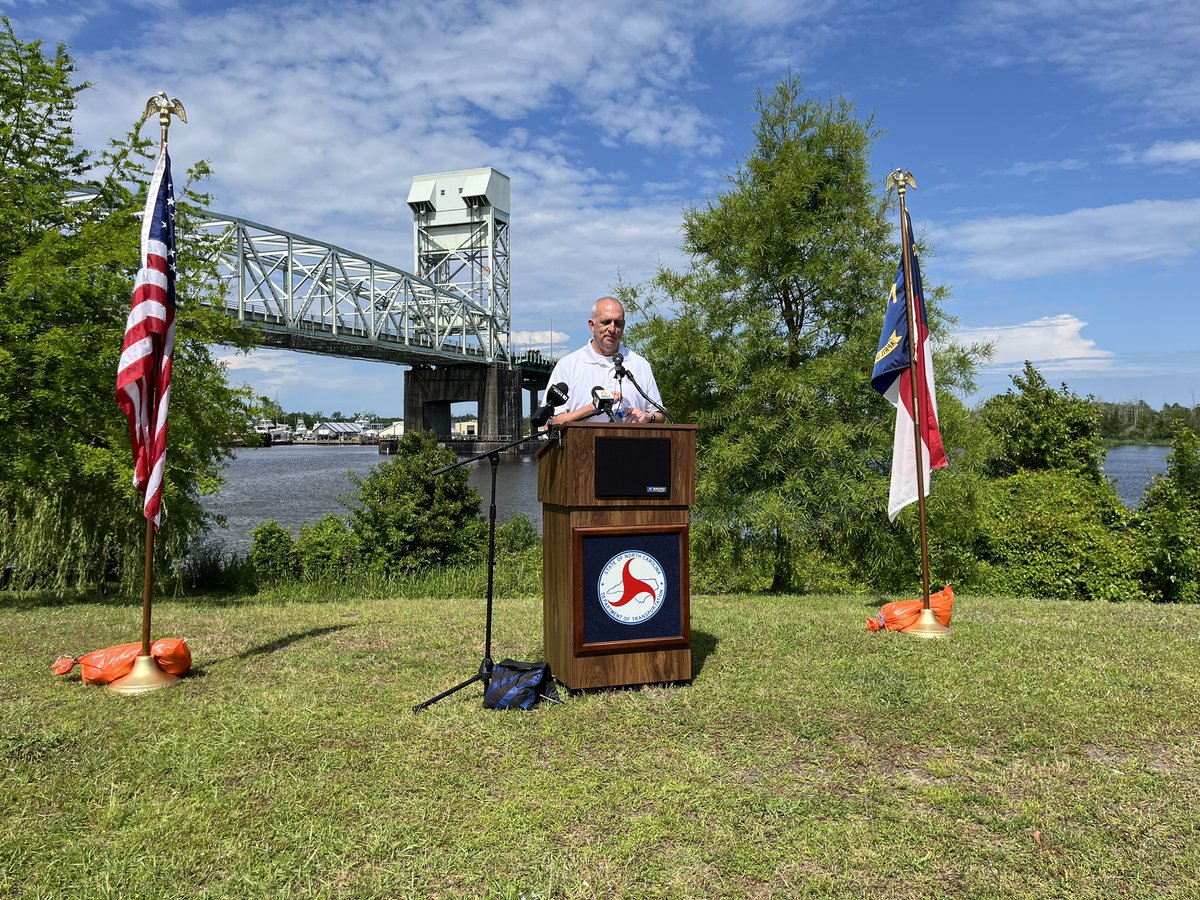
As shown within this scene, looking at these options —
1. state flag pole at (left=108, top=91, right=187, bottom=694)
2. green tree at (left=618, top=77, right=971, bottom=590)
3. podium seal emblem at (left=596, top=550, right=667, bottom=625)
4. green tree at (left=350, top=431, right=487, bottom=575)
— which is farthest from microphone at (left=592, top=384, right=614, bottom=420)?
green tree at (left=350, top=431, right=487, bottom=575)

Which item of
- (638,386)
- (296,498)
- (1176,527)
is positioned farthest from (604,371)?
(296,498)

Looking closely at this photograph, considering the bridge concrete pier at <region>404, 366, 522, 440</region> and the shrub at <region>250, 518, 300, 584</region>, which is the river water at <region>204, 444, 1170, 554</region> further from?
the bridge concrete pier at <region>404, 366, 522, 440</region>

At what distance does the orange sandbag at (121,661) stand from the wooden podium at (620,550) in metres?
2.54

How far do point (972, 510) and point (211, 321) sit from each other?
38.6 feet

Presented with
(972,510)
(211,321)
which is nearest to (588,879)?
(972,510)

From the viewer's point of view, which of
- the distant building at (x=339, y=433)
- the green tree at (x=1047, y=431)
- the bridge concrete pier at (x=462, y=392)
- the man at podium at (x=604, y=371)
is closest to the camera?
the man at podium at (x=604, y=371)

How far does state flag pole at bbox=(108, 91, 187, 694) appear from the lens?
539cm

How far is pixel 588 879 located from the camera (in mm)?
2768

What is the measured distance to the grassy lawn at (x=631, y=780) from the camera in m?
2.81

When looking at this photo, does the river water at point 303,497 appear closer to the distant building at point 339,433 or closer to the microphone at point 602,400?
the microphone at point 602,400

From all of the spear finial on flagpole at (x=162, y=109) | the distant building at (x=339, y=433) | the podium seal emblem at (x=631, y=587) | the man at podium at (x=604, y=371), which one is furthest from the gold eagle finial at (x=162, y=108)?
the distant building at (x=339, y=433)

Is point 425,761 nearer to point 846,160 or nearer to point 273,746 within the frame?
point 273,746

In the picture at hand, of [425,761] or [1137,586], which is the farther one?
[1137,586]

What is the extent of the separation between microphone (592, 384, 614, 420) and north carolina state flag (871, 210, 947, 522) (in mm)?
3496
